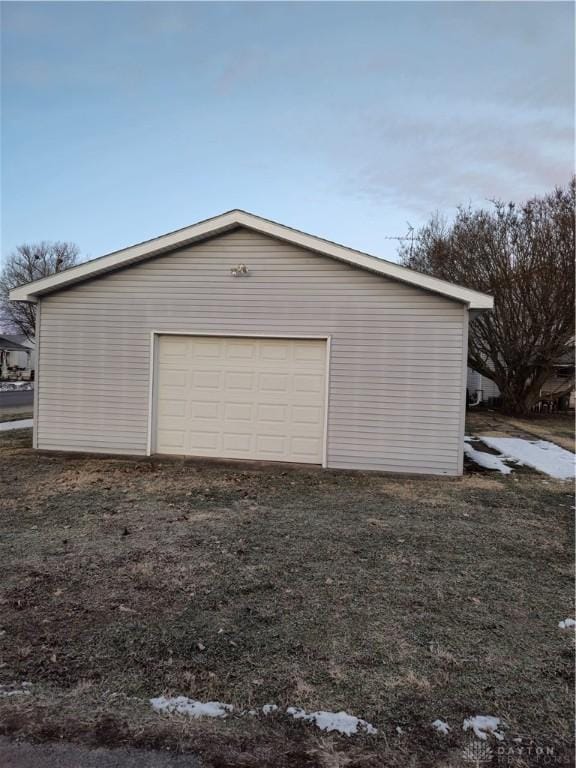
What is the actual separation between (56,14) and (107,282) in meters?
4.85

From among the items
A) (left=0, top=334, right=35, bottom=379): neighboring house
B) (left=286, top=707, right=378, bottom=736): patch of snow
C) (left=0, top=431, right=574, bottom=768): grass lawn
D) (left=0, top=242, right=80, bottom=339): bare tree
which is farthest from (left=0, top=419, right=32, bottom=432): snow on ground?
(left=0, top=242, right=80, bottom=339): bare tree

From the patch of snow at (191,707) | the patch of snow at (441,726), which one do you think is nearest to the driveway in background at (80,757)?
the patch of snow at (191,707)

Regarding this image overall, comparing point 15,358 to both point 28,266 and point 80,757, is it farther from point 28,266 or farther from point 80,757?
point 80,757

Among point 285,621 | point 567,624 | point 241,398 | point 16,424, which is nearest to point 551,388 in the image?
point 241,398

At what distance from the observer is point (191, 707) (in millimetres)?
2223

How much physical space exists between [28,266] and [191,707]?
44.3 meters

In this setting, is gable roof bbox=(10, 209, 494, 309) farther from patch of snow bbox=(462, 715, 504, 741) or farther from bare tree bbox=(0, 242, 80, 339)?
bare tree bbox=(0, 242, 80, 339)

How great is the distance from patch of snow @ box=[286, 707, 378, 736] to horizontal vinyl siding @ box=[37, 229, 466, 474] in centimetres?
576

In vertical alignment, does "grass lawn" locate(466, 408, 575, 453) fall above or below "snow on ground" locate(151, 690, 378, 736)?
above

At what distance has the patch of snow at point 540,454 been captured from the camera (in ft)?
27.6

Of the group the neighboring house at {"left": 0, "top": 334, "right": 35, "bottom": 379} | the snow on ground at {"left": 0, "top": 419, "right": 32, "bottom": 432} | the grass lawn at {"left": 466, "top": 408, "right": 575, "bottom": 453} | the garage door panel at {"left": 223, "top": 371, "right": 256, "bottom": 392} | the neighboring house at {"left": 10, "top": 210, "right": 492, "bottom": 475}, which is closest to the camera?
the neighboring house at {"left": 10, "top": 210, "right": 492, "bottom": 475}

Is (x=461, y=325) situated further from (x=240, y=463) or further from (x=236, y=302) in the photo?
(x=240, y=463)

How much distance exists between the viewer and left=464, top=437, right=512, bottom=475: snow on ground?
8.45 m

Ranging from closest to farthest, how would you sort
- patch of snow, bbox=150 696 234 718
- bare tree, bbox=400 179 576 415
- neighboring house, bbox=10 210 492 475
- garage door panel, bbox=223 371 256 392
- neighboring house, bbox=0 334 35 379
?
patch of snow, bbox=150 696 234 718 < neighboring house, bbox=10 210 492 475 < garage door panel, bbox=223 371 256 392 < bare tree, bbox=400 179 576 415 < neighboring house, bbox=0 334 35 379
